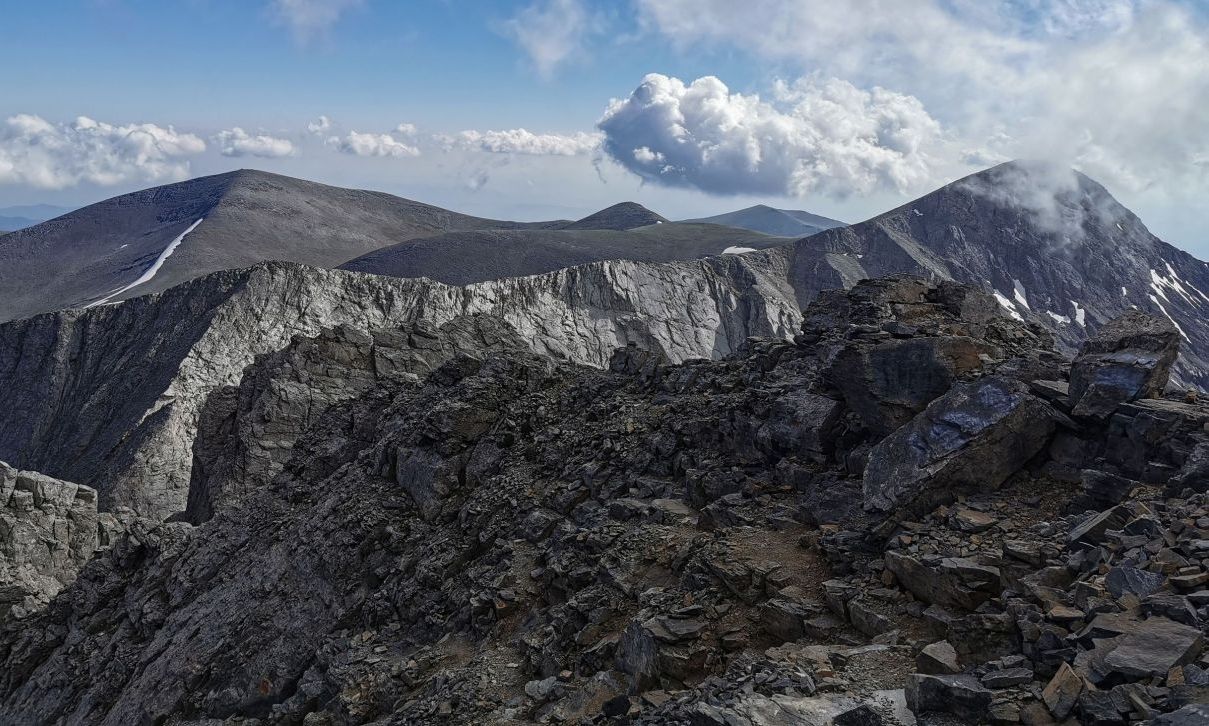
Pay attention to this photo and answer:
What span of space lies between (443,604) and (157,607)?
13649 mm

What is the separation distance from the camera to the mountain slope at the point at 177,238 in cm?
13025

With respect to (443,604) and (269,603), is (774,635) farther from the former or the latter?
(269,603)

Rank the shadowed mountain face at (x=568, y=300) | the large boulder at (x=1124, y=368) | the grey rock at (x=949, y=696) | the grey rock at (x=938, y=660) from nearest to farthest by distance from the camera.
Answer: the grey rock at (x=949, y=696)
the grey rock at (x=938, y=660)
the large boulder at (x=1124, y=368)
the shadowed mountain face at (x=568, y=300)

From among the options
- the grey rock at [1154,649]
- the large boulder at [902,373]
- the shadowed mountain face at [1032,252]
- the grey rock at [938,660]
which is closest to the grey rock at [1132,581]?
the grey rock at [1154,649]

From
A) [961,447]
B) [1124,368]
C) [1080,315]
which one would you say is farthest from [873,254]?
[961,447]

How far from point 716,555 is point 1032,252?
11794 centimetres

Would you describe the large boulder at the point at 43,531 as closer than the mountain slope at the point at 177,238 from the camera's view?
Yes

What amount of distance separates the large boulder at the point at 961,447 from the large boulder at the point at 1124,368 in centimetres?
78

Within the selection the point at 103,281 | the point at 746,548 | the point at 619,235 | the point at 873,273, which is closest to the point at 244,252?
the point at 103,281

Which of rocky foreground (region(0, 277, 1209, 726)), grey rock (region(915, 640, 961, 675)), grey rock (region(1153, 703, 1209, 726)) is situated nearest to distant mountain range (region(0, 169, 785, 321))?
rocky foreground (region(0, 277, 1209, 726))

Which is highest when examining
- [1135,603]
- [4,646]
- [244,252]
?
[244,252]

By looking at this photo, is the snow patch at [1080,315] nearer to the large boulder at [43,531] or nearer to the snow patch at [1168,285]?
the snow patch at [1168,285]

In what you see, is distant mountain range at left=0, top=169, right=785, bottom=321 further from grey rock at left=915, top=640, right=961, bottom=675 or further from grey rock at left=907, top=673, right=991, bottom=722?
grey rock at left=907, top=673, right=991, bottom=722

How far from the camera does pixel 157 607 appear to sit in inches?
1043
